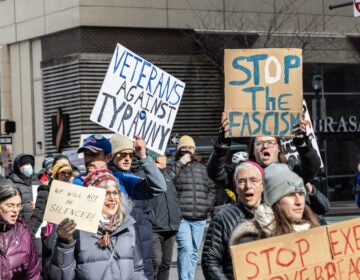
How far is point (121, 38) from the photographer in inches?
1362

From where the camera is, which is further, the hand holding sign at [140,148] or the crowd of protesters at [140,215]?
the hand holding sign at [140,148]

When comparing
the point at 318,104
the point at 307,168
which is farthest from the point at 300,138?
the point at 318,104

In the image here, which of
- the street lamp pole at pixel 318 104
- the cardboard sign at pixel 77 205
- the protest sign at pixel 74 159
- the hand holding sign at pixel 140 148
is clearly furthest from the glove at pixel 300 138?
the street lamp pole at pixel 318 104

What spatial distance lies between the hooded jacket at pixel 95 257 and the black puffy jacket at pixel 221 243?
57 cm

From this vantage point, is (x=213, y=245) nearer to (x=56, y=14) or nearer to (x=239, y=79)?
(x=239, y=79)

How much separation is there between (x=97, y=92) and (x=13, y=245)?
2707cm

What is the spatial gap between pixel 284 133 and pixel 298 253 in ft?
11.9

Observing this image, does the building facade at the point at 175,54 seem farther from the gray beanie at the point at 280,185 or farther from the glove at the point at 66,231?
the gray beanie at the point at 280,185

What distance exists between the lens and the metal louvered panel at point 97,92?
3406 cm

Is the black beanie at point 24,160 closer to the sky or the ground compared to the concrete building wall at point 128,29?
closer to the ground

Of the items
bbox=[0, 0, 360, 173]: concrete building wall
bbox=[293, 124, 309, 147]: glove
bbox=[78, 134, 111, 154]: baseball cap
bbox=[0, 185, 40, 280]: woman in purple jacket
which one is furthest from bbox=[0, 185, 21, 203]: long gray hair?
bbox=[0, 0, 360, 173]: concrete building wall

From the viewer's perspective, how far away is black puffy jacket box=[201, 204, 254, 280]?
652cm

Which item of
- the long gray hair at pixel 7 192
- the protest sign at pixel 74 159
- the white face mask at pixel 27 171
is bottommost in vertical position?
the long gray hair at pixel 7 192

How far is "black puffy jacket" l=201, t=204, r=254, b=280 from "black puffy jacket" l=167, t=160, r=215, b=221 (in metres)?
6.66
